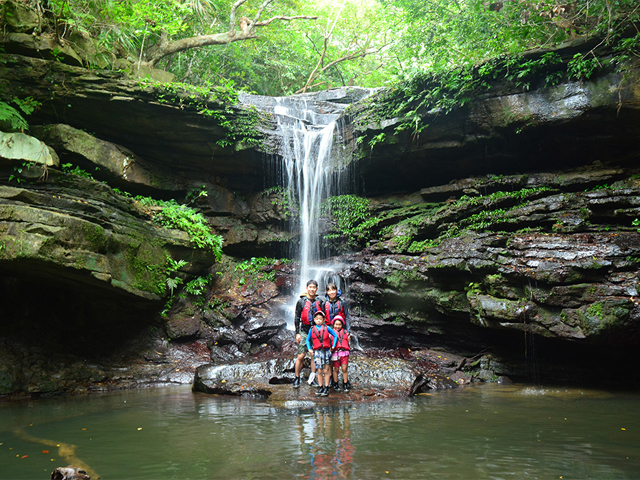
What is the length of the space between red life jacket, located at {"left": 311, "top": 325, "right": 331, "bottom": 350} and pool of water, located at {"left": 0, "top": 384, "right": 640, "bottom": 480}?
1032 mm

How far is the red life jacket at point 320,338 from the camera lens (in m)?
6.55

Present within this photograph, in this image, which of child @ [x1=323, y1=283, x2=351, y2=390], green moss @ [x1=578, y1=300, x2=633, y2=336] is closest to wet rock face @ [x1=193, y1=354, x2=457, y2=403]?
child @ [x1=323, y1=283, x2=351, y2=390]

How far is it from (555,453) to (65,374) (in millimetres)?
8678

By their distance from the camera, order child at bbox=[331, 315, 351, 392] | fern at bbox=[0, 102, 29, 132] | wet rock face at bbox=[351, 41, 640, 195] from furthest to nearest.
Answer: wet rock face at bbox=[351, 41, 640, 195]
fern at bbox=[0, 102, 29, 132]
child at bbox=[331, 315, 351, 392]

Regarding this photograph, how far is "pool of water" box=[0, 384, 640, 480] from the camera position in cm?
319

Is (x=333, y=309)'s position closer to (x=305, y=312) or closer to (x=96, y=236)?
(x=305, y=312)

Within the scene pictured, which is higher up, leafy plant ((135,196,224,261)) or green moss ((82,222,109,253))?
leafy plant ((135,196,224,261))

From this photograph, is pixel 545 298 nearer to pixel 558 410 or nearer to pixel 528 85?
pixel 558 410

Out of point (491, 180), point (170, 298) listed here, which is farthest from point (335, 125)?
point (170, 298)

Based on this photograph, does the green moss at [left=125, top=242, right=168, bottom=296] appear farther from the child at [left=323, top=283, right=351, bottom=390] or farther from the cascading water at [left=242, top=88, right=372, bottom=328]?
the child at [left=323, top=283, right=351, bottom=390]

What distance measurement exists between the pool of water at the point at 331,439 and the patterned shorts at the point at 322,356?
Answer: 87 cm

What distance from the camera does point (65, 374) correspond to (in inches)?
319

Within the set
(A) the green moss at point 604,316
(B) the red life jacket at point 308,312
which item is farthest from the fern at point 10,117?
(A) the green moss at point 604,316

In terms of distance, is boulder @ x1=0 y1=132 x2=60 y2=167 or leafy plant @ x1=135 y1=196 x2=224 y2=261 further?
leafy plant @ x1=135 y1=196 x2=224 y2=261
